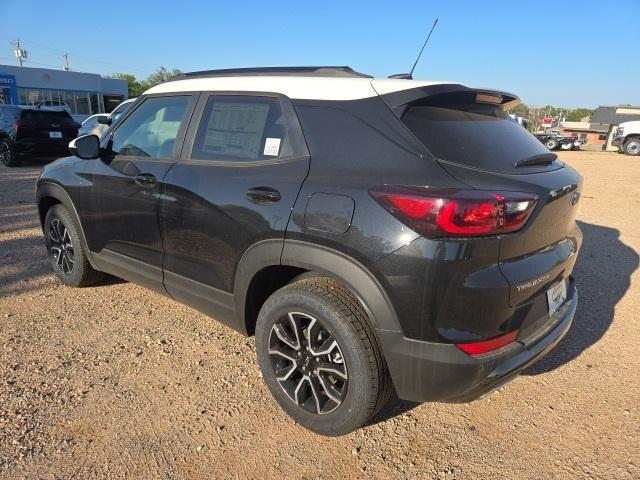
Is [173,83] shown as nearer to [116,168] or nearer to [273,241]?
[116,168]

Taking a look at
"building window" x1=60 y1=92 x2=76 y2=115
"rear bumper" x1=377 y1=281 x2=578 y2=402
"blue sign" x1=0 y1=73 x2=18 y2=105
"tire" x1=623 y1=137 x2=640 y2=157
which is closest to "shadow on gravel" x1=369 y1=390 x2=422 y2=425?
"rear bumper" x1=377 y1=281 x2=578 y2=402

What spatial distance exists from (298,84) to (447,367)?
163 centimetres

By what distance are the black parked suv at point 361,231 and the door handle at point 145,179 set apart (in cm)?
1

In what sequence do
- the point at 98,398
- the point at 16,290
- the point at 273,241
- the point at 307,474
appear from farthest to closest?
1. the point at 16,290
2. the point at 98,398
3. the point at 273,241
4. the point at 307,474

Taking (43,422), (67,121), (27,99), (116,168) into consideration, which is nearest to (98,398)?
(43,422)

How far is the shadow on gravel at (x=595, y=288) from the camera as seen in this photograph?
10.6ft

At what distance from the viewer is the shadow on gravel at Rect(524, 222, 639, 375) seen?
322 cm

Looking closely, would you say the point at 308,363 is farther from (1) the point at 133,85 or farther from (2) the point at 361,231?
(1) the point at 133,85

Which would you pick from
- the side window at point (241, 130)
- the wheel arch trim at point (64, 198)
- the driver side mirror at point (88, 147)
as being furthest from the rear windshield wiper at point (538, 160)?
the wheel arch trim at point (64, 198)

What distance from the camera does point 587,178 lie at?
13.1 m

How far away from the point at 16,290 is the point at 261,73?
3.05m

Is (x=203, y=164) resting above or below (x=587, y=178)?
above

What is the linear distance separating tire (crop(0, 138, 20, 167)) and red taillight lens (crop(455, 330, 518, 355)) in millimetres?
13835

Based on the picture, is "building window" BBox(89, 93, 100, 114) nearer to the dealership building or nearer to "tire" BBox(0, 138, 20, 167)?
the dealership building
